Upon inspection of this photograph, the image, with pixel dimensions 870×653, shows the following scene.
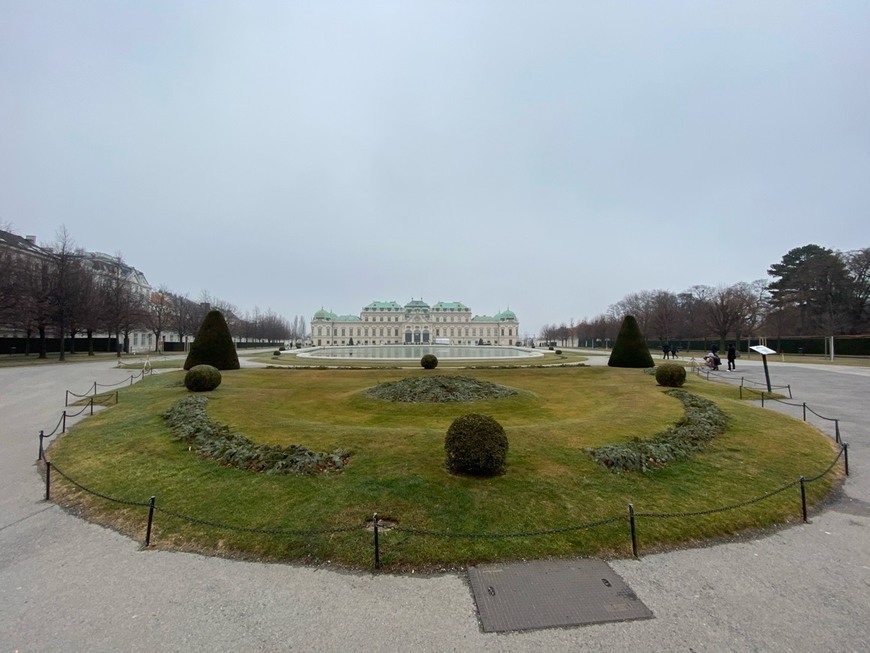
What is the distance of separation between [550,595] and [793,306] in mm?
78298

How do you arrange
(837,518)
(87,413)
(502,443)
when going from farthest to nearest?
(87,413) < (502,443) < (837,518)

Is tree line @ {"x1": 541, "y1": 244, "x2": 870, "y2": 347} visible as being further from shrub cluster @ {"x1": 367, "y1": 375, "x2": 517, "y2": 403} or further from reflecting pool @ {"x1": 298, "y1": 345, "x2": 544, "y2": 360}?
shrub cluster @ {"x1": 367, "y1": 375, "x2": 517, "y2": 403}

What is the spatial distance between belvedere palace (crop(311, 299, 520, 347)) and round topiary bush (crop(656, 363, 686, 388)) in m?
116

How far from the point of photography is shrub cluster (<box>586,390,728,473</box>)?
8.40 metres

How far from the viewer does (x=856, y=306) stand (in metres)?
54.1

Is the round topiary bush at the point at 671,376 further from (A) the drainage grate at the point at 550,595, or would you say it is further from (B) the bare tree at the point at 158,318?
(B) the bare tree at the point at 158,318

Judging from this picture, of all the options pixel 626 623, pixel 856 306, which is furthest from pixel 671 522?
pixel 856 306

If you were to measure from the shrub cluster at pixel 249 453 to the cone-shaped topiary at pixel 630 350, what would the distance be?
24911 millimetres

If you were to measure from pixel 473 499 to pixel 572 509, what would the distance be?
5.37ft

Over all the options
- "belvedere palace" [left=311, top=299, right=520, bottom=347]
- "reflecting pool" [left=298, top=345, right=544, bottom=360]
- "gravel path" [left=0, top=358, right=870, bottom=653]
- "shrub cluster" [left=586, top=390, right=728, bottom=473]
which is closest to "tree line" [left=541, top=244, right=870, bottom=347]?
"reflecting pool" [left=298, top=345, right=544, bottom=360]

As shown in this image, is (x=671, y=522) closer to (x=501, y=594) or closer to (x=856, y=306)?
(x=501, y=594)

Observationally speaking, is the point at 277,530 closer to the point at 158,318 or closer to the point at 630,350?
the point at 630,350

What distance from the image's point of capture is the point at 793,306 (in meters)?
61.7

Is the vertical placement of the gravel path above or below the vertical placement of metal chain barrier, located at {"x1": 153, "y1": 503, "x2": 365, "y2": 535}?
below
